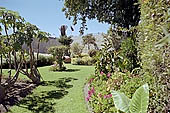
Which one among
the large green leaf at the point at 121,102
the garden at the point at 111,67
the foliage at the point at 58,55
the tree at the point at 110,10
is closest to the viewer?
the large green leaf at the point at 121,102

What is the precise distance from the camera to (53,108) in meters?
4.62

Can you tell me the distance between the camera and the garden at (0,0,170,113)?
2084 millimetres

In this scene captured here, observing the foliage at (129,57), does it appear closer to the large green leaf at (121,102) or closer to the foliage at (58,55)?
the large green leaf at (121,102)

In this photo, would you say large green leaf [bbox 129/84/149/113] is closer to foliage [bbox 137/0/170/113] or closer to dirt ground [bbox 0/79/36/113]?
foliage [bbox 137/0/170/113]

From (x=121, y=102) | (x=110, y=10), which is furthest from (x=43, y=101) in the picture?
(x=110, y=10)

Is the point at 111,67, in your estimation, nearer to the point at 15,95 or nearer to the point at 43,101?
the point at 43,101

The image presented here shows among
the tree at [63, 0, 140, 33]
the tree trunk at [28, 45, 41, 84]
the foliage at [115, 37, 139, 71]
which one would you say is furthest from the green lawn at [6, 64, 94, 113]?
the tree at [63, 0, 140, 33]

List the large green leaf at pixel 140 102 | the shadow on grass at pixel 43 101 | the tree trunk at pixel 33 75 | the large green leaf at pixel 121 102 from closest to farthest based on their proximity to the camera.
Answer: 1. the large green leaf at pixel 140 102
2. the large green leaf at pixel 121 102
3. the shadow on grass at pixel 43 101
4. the tree trunk at pixel 33 75

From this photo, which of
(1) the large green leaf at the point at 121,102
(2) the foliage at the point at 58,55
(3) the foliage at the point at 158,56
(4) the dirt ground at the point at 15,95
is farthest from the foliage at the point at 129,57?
(2) the foliage at the point at 58,55

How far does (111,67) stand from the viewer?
20.5ft

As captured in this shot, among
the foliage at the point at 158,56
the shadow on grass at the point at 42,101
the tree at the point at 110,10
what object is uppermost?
the tree at the point at 110,10

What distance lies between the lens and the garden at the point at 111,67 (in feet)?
6.84

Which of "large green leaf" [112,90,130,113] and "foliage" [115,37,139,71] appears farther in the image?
"foliage" [115,37,139,71]

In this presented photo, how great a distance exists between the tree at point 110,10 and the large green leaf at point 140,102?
18.3 feet
